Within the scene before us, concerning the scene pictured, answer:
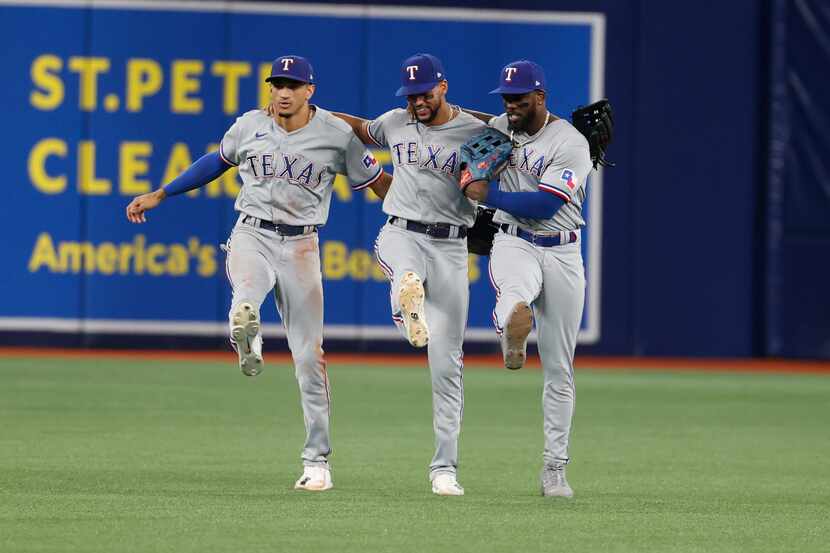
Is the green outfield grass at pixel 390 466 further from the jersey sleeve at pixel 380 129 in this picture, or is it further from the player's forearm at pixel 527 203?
the jersey sleeve at pixel 380 129

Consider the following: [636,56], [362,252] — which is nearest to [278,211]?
[362,252]

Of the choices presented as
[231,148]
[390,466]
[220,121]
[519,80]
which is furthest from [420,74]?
[220,121]

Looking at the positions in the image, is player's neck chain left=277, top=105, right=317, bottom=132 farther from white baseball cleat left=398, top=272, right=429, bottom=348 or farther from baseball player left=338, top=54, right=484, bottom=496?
white baseball cleat left=398, top=272, right=429, bottom=348

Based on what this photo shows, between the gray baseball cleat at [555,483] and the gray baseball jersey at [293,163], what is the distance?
69.2 inches

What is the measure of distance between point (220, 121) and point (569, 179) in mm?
9922

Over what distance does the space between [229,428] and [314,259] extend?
307 cm

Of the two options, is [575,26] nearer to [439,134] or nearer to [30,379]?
[30,379]

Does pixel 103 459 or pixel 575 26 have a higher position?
pixel 575 26

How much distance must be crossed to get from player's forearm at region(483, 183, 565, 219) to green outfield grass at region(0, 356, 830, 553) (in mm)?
1410

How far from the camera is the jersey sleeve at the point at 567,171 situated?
776 cm

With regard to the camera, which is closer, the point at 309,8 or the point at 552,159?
the point at 552,159

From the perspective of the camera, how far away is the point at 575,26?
17.6m

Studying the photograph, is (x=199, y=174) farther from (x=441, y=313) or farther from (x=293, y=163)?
(x=441, y=313)

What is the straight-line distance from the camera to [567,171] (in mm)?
7809
